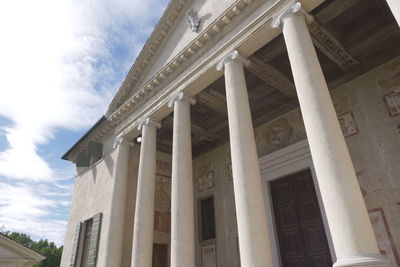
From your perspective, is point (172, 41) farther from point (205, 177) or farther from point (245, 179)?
point (245, 179)

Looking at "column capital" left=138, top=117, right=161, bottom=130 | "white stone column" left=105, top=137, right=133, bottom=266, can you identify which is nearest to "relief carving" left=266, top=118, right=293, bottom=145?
"column capital" left=138, top=117, right=161, bottom=130

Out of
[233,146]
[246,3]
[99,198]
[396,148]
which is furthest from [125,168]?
[396,148]

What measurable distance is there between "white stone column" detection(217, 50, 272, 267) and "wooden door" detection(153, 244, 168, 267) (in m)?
6.87

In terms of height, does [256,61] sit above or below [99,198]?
above

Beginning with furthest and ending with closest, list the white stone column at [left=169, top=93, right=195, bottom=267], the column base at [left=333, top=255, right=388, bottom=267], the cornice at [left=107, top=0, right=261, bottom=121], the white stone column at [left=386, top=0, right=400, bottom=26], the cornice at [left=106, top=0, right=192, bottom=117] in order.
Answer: the cornice at [left=106, top=0, right=192, bottom=117], the cornice at [left=107, top=0, right=261, bottom=121], the white stone column at [left=169, top=93, right=195, bottom=267], the white stone column at [left=386, top=0, right=400, bottom=26], the column base at [left=333, top=255, right=388, bottom=267]

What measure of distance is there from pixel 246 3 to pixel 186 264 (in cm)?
683

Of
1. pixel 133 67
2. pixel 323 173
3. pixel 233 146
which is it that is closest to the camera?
pixel 323 173

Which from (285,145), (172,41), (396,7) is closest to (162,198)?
(285,145)

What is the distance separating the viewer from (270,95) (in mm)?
10234

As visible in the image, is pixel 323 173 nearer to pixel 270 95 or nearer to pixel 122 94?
pixel 270 95

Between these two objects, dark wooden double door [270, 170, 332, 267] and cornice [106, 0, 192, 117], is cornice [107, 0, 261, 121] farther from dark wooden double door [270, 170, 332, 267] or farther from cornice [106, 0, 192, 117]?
dark wooden double door [270, 170, 332, 267]

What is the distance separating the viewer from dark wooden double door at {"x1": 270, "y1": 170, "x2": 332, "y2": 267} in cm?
870

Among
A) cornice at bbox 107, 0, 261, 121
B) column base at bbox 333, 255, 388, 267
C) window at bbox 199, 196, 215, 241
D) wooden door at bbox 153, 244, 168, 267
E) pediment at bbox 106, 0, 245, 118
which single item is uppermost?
pediment at bbox 106, 0, 245, 118

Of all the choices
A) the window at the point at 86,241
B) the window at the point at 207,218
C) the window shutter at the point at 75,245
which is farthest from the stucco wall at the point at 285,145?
the window shutter at the point at 75,245
